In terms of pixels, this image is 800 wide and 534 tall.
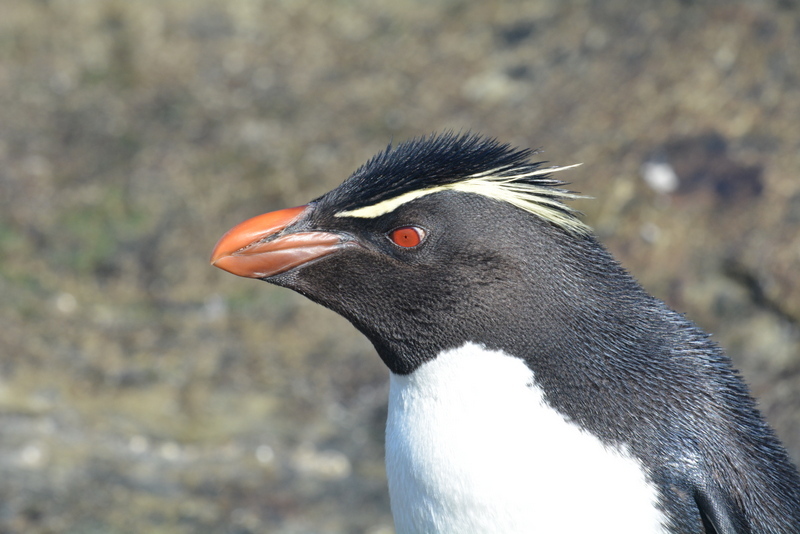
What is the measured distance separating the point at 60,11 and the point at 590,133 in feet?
13.8

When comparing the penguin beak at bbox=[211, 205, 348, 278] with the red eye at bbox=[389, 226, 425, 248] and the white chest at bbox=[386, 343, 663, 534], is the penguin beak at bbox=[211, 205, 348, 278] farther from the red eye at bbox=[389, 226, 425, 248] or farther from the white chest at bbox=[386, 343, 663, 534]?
the white chest at bbox=[386, 343, 663, 534]

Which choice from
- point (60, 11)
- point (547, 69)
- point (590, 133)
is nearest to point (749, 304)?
point (590, 133)

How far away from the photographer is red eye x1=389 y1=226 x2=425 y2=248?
8.28ft

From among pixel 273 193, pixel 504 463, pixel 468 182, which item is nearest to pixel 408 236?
pixel 468 182

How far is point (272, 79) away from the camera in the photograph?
22.3 ft

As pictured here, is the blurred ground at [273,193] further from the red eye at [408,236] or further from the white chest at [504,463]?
the red eye at [408,236]

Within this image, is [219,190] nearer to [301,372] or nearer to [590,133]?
[301,372]

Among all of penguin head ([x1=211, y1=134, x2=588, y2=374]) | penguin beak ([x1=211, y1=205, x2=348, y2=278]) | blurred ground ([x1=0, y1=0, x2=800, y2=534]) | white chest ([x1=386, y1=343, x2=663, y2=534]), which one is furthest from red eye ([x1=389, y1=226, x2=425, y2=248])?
blurred ground ([x1=0, y1=0, x2=800, y2=534])

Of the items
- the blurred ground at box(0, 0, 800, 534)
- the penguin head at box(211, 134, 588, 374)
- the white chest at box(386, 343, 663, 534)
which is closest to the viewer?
the white chest at box(386, 343, 663, 534)

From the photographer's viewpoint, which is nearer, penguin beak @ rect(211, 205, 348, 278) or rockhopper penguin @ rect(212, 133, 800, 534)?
rockhopper penguin @ rect(212, 133, 800, 534)

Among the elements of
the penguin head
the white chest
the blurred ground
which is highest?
the blurred ground

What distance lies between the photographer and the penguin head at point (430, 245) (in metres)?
2.50

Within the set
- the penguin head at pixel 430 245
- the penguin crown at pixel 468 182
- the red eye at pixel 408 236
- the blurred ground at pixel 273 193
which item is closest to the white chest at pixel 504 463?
the penguin head at pixel 430 245

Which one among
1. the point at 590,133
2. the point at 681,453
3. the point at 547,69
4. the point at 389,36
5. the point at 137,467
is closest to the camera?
the point at 681,453
